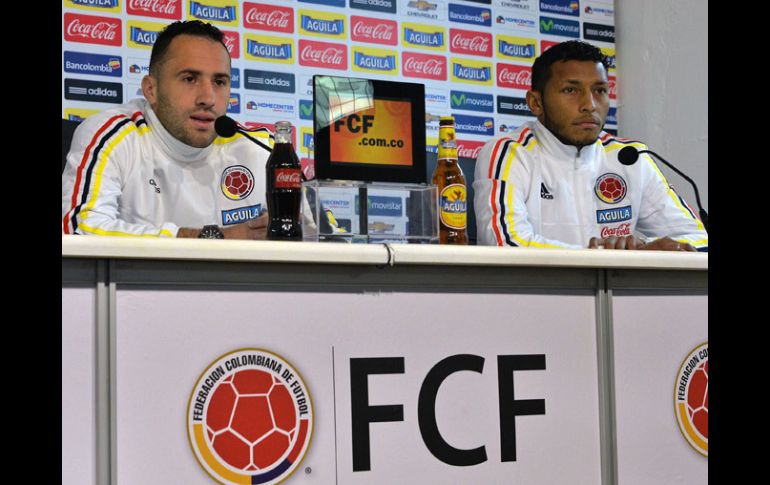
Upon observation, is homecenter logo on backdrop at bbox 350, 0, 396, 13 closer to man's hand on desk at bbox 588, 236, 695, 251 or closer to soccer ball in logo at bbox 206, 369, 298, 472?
man's hand on desk at bbox 588, 236, 695, 251

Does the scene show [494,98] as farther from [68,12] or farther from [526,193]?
[68,12]

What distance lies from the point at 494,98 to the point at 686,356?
9.21 feet

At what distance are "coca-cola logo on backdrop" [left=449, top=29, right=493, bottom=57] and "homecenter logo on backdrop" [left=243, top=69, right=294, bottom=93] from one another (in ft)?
2.73

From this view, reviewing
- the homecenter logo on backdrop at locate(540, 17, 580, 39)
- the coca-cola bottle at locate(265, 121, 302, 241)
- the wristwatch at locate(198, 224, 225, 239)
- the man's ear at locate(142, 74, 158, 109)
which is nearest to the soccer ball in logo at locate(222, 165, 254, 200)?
the man's ear at locate(142, 74, 158, 109)

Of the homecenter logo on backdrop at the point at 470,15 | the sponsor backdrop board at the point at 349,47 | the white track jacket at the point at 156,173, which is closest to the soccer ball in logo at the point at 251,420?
the white track jacket at the point at 156,173

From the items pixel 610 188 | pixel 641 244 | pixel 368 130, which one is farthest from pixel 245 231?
pixel 610 188

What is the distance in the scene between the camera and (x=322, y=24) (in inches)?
162

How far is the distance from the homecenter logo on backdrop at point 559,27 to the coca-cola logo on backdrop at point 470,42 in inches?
12.4

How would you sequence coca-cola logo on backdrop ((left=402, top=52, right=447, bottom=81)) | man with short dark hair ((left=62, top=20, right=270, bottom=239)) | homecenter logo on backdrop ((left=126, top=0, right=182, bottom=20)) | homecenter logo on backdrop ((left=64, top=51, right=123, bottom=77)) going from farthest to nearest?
coca-cola logo on backdrop ((left=402, top=52, right=447, bottom=81)) < homecenter logo on backdrop ((left=126, top=0, right=182, bottom=20)) < homecenter logo on backdrop ((left=64, top=51, right=123, bottom=77)) < man with short dark hair ((left=62, top=20, right=270, bottom=239))

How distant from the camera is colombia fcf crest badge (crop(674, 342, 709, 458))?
1.76m

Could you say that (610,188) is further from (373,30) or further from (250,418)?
(250,418)

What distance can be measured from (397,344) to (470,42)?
10.2ft

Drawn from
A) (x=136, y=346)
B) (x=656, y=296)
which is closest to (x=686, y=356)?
(x=656, y=296)

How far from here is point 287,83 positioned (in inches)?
158
